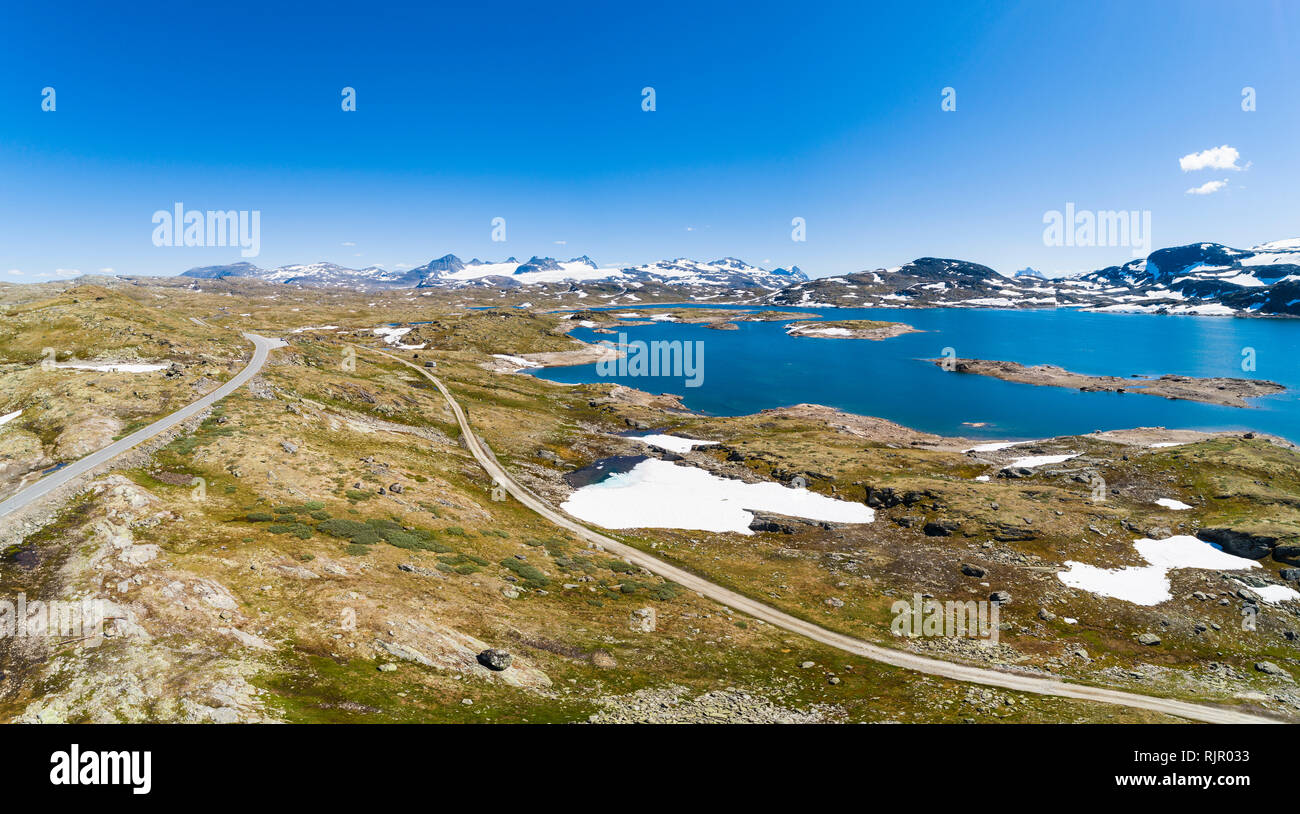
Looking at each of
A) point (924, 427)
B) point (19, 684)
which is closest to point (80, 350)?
point (19, 684)

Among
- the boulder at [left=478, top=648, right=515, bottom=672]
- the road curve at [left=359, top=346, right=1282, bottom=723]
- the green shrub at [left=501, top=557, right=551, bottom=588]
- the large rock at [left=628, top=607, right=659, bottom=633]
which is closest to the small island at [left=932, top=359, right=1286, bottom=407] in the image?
the road curve at [left=359, top=346, right=1282, bottom=723]

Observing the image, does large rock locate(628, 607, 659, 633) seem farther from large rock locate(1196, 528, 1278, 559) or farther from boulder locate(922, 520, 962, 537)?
large rock locate(1196, 528, 1278, 559)

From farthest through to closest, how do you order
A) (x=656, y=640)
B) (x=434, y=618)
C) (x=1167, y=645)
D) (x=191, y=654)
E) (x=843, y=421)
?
(x=843, y=421), (x=1167, y=645), (x=656, y=640), (x=434, y=618), (x=191, y=654)

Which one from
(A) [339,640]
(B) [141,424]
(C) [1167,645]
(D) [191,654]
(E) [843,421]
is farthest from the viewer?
(E) [843,421]

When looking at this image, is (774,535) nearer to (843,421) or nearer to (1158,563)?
(1158,563)

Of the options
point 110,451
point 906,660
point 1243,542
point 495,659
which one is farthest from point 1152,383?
point 110,451

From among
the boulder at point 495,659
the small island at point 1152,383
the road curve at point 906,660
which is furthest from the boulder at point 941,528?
→ the small island at point 1152,383
